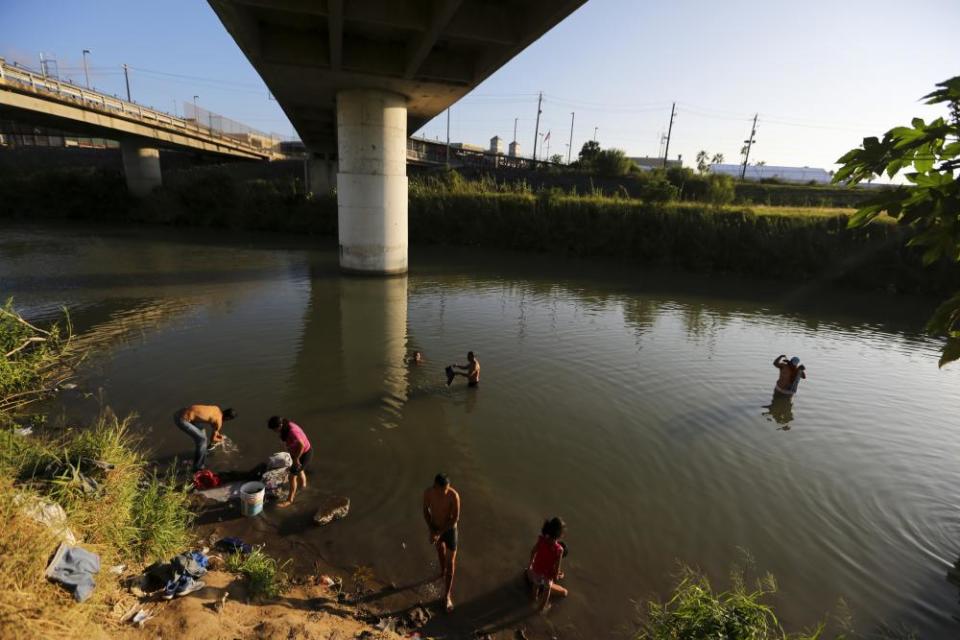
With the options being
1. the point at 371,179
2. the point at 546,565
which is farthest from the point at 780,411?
the point at 371,179

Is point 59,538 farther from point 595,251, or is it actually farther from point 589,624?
point 595,251

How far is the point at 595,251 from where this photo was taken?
35.8m

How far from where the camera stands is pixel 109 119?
1332 inches

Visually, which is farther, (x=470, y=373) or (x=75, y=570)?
(x=470, y=373)

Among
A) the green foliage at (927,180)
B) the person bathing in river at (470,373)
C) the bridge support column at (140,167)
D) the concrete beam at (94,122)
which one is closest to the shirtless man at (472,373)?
the person bathing in river at (470,373)

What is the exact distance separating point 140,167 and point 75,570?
55.3 m

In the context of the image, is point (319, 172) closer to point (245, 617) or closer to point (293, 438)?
point (293, 438)

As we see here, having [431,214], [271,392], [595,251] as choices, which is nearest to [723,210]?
[595,251]

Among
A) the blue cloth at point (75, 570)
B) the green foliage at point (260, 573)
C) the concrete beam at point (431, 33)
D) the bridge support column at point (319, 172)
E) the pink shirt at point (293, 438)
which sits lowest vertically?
the green foliage at point (260, 573)

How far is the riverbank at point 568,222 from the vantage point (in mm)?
28688

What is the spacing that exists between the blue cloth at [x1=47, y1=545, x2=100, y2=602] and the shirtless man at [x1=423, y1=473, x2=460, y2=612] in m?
3.16

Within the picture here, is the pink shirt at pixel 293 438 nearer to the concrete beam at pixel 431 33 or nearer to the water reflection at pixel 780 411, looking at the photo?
the water reflection at pixel 780 411

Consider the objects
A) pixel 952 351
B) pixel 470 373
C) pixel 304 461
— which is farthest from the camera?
pixel 470 373

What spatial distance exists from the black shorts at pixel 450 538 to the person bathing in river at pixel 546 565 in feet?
3.14
